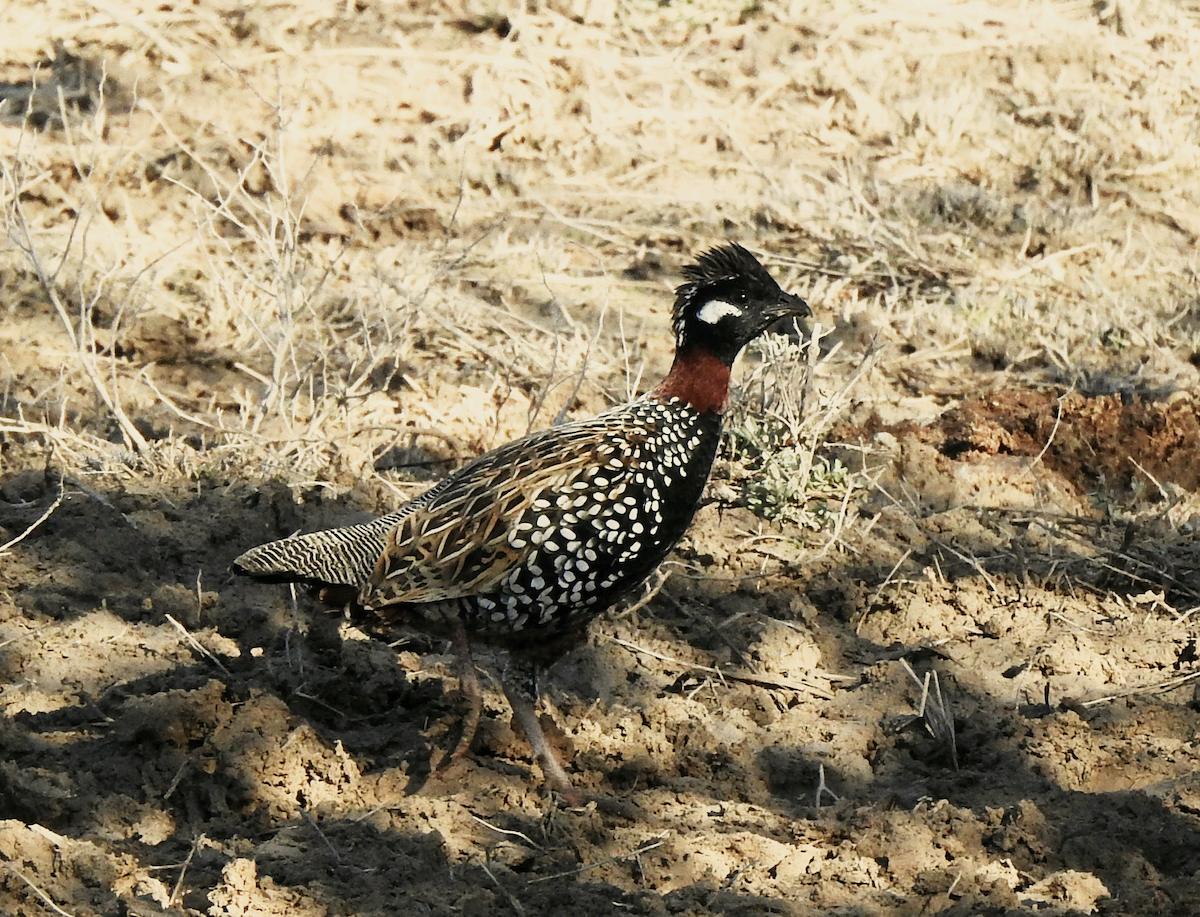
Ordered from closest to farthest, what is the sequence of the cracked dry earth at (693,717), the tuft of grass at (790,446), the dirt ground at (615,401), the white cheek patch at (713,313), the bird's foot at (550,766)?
the cracked dry earth at (693,717)
the dirt ground at (615,401)
the bird's foot at (550,766)
the white cheek patch at (713,313)
the tuft of grass at (790,446)

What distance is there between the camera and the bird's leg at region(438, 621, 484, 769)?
197 inches

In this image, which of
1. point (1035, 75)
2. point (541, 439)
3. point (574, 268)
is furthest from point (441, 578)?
point (1035, 75)

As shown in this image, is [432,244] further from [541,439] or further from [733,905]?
[733,905]

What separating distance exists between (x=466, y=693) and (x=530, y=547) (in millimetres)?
500

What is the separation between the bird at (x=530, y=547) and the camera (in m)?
4.99

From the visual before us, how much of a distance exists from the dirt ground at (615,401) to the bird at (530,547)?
31 cm

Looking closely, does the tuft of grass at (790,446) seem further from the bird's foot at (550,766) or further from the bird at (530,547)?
the bird's foot at (550,766)

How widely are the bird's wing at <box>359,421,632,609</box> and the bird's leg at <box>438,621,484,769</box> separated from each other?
19 cm

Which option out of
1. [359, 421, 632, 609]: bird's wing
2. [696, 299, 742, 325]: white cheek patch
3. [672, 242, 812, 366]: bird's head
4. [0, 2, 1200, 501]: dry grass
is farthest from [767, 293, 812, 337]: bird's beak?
[0, 2, 1200, 501]: dry grass

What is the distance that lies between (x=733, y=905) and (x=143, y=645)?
7.38 feet

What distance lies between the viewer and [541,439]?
5.34 metres

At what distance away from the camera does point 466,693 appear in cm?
504

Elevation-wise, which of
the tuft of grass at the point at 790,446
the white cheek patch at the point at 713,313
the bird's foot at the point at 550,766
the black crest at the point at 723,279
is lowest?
the bird's foot at the point at 550,766

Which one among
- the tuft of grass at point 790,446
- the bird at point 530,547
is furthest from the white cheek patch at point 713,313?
the tuft of grass at point 790,446
